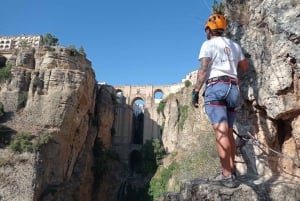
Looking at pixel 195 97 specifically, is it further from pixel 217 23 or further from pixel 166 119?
pixel 166 119

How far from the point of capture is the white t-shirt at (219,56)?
409 centimetres

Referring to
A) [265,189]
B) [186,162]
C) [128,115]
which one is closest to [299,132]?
[265,189]

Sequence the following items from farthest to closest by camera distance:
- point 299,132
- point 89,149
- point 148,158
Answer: point 148,158 → point 89,149 → point 299,132

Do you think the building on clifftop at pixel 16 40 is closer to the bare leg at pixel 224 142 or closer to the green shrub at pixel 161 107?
the green shrub at pixel 161 107

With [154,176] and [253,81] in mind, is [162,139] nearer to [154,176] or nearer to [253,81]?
[154,176]

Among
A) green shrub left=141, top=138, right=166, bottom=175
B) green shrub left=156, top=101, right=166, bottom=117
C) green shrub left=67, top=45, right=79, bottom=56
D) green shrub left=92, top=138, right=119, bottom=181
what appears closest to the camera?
green shrub left=67, top=45, right=79, bottom=56

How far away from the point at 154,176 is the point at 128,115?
10305 millimetres

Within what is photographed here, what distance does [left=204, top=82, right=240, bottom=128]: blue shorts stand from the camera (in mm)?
3922

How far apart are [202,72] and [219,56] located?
321mm

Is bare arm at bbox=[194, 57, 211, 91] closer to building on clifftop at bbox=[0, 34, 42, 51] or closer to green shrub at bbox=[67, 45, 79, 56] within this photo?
green shrub at bbox=[67, 45, 79, 56]

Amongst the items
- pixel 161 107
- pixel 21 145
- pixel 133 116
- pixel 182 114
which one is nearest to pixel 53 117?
pixel 21 145

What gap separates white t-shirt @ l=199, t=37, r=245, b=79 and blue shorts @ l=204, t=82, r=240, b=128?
0.56 ft

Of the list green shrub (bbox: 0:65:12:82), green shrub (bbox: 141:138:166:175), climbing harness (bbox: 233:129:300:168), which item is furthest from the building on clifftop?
climbing harness (bbox: 233:129:300:168)

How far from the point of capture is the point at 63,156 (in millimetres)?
24812
